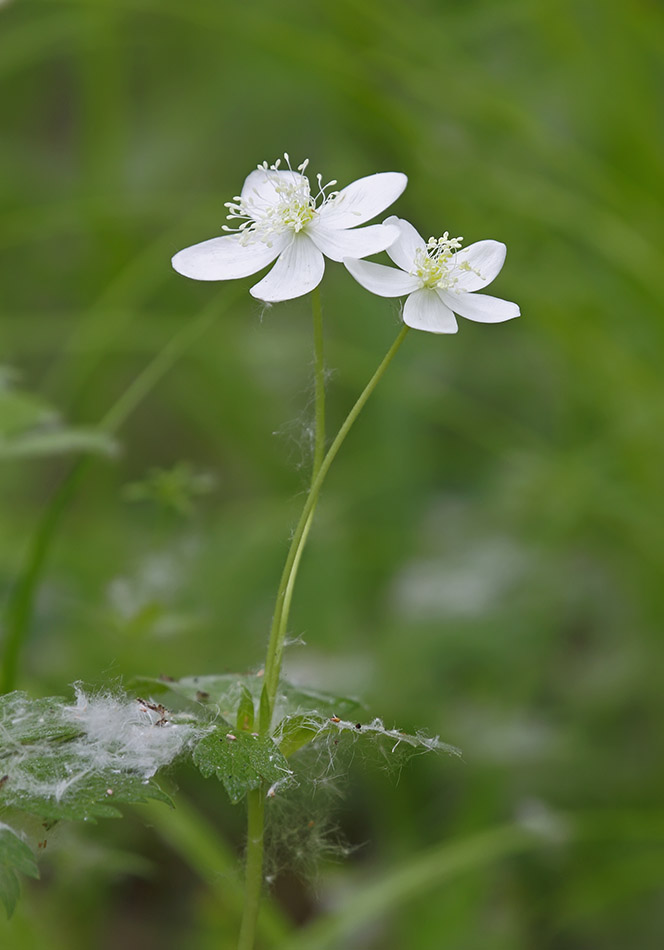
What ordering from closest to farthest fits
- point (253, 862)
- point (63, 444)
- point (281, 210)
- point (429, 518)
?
point (253, 862) → point (281, 210) → point (63, 444) → point (429, 518)

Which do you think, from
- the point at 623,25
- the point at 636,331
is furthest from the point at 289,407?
the point at 623,25

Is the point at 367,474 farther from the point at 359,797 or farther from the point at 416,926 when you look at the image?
the point at 416,926

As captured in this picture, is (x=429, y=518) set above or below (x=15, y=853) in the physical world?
above

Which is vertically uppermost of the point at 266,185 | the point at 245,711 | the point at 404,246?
the point at 266,185

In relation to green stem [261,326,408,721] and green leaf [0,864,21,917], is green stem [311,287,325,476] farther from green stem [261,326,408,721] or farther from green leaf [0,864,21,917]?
green leaf [0,864,21,917]

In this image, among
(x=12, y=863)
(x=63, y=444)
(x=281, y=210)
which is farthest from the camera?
(x=63, y=444)

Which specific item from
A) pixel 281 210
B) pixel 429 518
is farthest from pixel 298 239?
pixel 429 518

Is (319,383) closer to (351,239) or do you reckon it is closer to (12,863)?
(351,239)

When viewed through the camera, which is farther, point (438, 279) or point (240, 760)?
point (438, 279)
